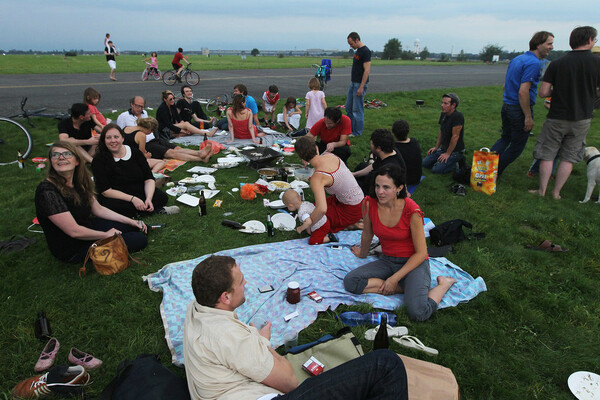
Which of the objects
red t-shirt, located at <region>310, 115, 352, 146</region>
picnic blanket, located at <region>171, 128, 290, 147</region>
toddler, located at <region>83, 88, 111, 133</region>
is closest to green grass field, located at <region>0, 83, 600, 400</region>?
toddler, located at <region>83, 88, 111, 133</region>

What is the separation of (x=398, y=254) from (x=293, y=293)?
1.23 meters

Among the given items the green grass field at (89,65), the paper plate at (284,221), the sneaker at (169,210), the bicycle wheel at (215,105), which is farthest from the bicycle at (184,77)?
the paper plate at (284,221)

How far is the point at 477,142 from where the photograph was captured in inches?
391

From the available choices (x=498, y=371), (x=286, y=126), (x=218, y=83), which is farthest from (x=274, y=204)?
(x=218, y=83)

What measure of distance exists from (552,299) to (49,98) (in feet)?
54.3

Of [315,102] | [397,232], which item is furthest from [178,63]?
[397,232]

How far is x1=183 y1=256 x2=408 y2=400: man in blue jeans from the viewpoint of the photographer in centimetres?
202

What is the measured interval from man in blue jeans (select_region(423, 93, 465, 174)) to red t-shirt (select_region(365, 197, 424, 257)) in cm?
402

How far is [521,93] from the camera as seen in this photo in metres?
6.12

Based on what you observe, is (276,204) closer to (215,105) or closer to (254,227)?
(254,227)

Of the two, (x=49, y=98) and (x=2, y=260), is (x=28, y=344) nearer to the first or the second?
→ (x=2, y=260)

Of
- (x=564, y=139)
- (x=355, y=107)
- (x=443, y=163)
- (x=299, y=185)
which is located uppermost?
(x=355, y=107)

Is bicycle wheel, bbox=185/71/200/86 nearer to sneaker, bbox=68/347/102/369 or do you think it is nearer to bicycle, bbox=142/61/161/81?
bicycle, bbox=142/61/161/81

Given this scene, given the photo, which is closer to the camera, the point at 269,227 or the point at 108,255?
the point at 108,255
